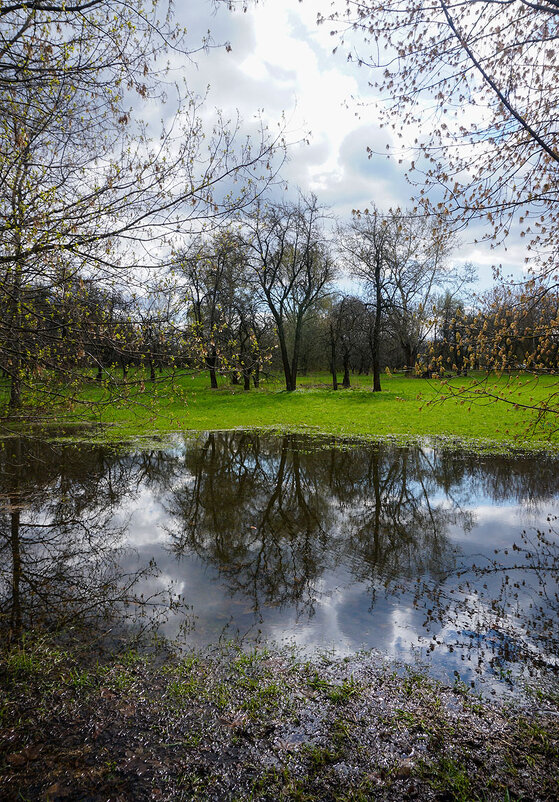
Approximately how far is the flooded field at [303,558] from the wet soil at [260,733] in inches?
17.8

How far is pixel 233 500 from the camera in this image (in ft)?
29.4

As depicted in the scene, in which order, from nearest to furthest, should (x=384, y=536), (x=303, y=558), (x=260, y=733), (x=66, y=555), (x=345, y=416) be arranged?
(x=260, y=733) → (x=303, y=558) → (x=66, y=555) → (x=384, y=536) → (x=345, y=416)

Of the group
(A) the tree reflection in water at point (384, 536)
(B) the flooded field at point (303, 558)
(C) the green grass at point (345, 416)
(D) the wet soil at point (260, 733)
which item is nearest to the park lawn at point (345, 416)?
(C) the green grass at point (345, 416)

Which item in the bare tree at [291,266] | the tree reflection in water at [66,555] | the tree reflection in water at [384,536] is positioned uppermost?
the bare tree at [291,266]

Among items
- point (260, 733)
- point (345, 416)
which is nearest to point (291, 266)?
point (345, 416)

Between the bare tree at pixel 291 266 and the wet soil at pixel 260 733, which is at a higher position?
the bare tree at pixel 291 266

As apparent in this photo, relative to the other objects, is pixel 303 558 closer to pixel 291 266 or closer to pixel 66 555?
pixel 66 555

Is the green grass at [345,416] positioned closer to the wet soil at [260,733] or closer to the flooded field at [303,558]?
the flooded field at [303,558]

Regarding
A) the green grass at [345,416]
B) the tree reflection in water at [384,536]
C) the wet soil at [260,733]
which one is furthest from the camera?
the green grass at [345,416]

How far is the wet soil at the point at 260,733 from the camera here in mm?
2729

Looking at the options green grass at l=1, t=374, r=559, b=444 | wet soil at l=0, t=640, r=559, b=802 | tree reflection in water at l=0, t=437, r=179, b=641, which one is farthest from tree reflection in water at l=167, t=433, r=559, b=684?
green grass at l=1, t=374, r=559, b=444

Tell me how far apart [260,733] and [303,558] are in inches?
121

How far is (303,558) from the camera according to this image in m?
6.17

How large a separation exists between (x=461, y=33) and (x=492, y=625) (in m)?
6.16
